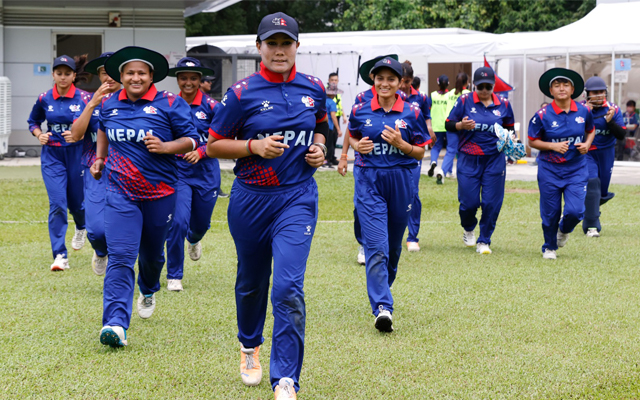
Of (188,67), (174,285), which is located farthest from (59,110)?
(174,285)

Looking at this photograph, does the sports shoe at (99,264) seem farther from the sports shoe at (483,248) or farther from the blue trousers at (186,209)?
the sports shoe at (483,248)

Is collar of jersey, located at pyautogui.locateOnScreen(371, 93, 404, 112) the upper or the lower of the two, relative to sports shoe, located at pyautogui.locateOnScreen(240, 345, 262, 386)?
upper

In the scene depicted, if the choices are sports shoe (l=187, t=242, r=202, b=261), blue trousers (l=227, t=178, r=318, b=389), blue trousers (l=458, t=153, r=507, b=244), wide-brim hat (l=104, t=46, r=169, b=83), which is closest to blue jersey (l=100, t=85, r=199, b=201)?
wide-brim hat (l=104, t=46, r=169, b=83)

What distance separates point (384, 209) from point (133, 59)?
2.44 metres

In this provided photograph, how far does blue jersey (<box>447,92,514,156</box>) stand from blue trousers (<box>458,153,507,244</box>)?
13 centimetres

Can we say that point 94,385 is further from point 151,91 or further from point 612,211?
point 612,211

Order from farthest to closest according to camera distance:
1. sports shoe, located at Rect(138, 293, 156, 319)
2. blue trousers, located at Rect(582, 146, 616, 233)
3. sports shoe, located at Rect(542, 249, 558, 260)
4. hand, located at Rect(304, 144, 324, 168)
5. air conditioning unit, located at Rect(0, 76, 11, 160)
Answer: air conditioning unit, located at Rect(0, 76, 11, 160)
blue trousers, located at Rect(582, 146, 616, 233)
sports shoe, located at Rect(542, 249, 558, 260)
sports shoe, located at Rect(138, 293, 156, 319)
hand, located at Rect(304, 144, 324, 168)

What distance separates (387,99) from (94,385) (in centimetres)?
353

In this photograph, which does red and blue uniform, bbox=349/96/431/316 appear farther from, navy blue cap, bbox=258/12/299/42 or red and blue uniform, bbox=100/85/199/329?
navy blue cap, bbox=258/12/299/42

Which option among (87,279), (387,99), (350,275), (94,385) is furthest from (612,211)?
(94,385)

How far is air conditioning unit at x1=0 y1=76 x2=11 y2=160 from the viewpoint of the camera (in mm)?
21375

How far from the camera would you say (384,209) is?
23.6 ft

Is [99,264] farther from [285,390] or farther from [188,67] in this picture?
[285,390]

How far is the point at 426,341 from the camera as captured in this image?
20.7 ft
